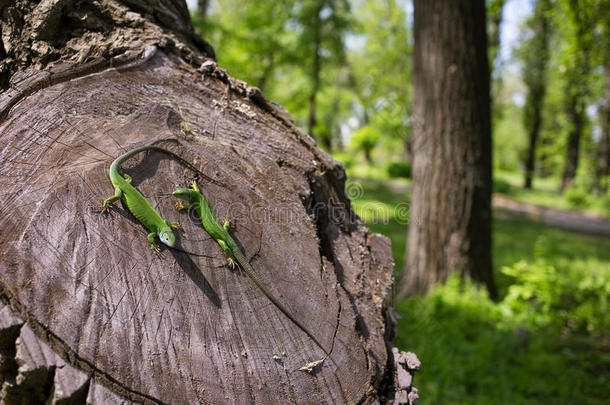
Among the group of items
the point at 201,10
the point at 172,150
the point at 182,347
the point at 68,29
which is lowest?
the point at 182,347

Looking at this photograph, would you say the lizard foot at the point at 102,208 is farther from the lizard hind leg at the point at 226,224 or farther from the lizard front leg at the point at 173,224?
the lizard hind leg at the point at 226,224

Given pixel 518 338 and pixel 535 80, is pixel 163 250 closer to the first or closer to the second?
pixel 518 338

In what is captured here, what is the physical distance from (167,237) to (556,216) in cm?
1491

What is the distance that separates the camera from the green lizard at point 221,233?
1.48 metres

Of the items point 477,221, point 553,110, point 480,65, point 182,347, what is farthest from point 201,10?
point 553,110

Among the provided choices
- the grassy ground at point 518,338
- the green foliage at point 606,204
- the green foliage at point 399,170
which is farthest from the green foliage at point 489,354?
the green foliage at point 399,170

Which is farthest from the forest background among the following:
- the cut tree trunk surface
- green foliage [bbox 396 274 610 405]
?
the cut tree trunk surface

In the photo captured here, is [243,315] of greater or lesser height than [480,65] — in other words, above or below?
below

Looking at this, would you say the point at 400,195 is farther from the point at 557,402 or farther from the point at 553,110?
the point at 553,110

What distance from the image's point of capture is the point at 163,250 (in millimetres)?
1461

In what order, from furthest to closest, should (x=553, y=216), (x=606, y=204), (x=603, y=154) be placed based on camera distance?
(x=603, y=154), (x=606, y=204), (x=553, y=216)

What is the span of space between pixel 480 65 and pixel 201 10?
8.17m

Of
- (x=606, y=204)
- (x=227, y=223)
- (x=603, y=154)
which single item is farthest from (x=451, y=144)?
(x=603, y=154)

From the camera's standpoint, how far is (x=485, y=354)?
3.98 meters
